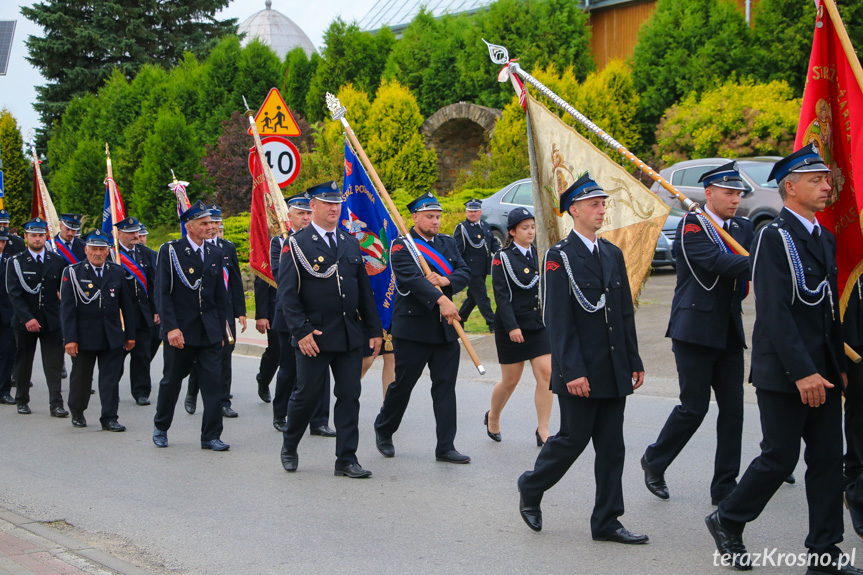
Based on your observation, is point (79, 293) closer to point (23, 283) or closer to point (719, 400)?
point (23, 283)

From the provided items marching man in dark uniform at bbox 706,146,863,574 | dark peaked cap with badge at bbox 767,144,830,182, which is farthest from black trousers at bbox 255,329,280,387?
dark peaked cap with badge at bbox 767,144,830,182

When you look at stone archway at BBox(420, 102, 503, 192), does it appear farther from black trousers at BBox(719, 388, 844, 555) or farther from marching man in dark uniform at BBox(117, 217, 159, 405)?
black trousers at BBox(719, 388, 844, 555)

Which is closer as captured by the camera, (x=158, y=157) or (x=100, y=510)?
(x=100, y=510)

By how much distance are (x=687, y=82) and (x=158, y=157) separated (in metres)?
17.2

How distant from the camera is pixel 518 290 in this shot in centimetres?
758

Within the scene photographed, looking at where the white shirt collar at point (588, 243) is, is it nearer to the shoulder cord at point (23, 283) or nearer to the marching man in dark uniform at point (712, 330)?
the marching man in dark uniform at point (712, 330)

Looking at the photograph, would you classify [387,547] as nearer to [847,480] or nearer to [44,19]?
[847,480]

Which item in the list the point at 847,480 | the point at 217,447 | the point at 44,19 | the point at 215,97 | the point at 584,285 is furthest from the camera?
the point at 44,19

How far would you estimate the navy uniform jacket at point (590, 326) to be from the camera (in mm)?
5129

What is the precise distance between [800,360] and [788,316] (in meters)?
0.22

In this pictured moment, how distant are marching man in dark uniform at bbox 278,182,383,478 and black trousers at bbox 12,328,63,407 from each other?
13.3ft

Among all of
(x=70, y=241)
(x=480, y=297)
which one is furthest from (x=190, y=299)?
(x=480, y=297)

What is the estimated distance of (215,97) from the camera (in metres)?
→ 34.6

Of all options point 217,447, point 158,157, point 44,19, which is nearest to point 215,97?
point 158,157
